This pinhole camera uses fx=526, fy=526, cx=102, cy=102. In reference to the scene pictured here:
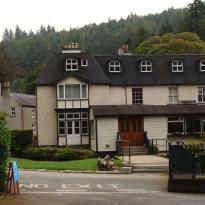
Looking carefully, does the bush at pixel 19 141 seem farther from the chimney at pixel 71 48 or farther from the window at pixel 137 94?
the window at pixel 137 94

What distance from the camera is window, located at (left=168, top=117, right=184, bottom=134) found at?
148ft

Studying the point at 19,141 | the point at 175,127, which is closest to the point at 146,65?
the point at 175,127

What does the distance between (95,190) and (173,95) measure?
27598 mm

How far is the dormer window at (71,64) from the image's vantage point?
47.1 metres

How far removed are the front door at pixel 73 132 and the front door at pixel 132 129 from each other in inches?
161

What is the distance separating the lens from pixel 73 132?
46000 millimetres

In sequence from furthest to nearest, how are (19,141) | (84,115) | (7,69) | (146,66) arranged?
(7,69), (146,66), (84,115), (19,141)

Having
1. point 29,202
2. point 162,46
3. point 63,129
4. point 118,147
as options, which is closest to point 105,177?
point 29,202

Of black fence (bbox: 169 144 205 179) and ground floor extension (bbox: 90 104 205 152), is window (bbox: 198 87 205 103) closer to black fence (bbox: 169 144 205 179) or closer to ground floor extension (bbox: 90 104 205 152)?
ground floor extension (bbox: 90 104 205 152)

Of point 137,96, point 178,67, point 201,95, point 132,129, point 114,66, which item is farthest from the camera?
point 178,67

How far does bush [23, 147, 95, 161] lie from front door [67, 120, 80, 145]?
14.2ft

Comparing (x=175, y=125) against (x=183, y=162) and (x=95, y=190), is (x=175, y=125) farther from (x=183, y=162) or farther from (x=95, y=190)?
(x=95, y=190)

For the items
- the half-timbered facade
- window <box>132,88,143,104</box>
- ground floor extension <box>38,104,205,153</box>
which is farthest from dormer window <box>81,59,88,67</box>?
window <box>132,88,143,104</box>

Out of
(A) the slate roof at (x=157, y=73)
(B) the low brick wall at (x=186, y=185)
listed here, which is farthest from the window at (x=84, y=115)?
(B) the low brick wall at (x=186, y=185)
